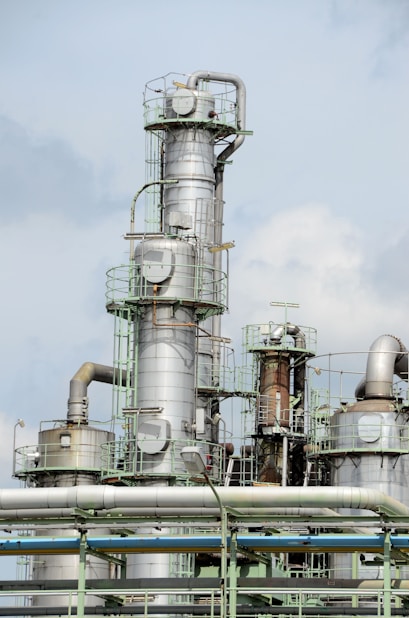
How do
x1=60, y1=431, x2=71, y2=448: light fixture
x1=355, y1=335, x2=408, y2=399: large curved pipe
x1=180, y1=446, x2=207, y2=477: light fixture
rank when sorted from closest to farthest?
x1=180, y1=446, x2=207, y2=477: light fixture → x1=355, y1=335, x2=408, y2=399: large curved pipe → x1=60, y1=431, x2=71, y2=448: light fixture

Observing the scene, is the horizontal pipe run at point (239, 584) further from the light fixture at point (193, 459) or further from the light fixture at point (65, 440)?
the light fixture at point (65, 440)

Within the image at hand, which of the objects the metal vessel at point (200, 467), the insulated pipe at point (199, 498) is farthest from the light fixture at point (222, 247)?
the insulated pipe at point (199, 498)

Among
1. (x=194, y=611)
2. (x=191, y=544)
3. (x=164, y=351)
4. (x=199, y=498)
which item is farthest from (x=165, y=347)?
(x=194, y=611)

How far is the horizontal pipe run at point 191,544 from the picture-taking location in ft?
142

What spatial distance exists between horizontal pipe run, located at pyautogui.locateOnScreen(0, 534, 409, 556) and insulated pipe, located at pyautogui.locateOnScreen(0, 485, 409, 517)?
929mm

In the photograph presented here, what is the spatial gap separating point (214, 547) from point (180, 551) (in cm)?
100

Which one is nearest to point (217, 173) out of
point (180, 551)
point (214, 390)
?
point (214, 390)

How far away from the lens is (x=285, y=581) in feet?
142

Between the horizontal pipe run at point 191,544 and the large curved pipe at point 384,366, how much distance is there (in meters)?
17.9

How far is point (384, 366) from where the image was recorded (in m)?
62.2

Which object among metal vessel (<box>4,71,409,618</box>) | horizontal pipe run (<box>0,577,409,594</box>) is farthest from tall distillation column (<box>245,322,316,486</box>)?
horizontal pipe run (<box>0,577,409,594</box>)

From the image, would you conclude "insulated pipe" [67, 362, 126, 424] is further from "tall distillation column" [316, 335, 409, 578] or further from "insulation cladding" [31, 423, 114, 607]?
"tall distillation column" [316, 335, 409, 578]

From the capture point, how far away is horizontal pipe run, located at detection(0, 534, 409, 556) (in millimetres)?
43219

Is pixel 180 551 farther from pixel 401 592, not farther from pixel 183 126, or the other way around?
pixel 183 126
